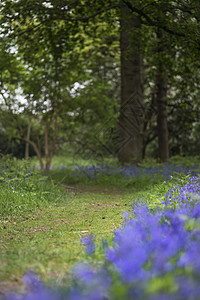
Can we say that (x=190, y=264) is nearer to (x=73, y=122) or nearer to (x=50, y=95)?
(x=50, y=95)

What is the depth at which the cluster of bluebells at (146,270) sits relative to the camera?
6.32 feet

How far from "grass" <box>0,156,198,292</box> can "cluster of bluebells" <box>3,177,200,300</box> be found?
20cm

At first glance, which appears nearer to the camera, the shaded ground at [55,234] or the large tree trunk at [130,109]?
the shaded ground at [55,234]

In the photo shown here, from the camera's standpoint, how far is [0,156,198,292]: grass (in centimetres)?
292

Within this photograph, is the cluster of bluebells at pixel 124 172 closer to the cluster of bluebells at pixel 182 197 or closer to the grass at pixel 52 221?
the grass at pixel 52 221

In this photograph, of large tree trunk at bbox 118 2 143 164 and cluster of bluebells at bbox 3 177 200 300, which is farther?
large tree trunk at bbox 118 2 143 164

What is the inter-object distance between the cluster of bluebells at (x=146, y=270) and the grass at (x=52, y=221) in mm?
205

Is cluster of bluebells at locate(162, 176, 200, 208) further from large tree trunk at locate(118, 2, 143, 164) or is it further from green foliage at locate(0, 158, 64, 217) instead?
large tree trunk at locate(118, 2, 143, 164)

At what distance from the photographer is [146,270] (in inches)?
89.3

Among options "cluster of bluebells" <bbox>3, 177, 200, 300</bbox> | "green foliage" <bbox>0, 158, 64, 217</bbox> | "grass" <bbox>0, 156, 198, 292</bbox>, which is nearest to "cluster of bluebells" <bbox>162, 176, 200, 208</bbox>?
"grass" <bbox>0, 156, 198, 292</bbox>

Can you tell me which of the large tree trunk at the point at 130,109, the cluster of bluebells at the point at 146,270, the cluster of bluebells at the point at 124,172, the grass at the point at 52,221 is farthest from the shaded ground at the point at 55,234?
the large tree trunk at the point at 130,109

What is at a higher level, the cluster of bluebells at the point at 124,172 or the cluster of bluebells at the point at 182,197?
the cluster of bluebells at the point at 182,197

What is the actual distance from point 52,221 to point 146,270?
115 inches

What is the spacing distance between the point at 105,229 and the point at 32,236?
2.86 feet
